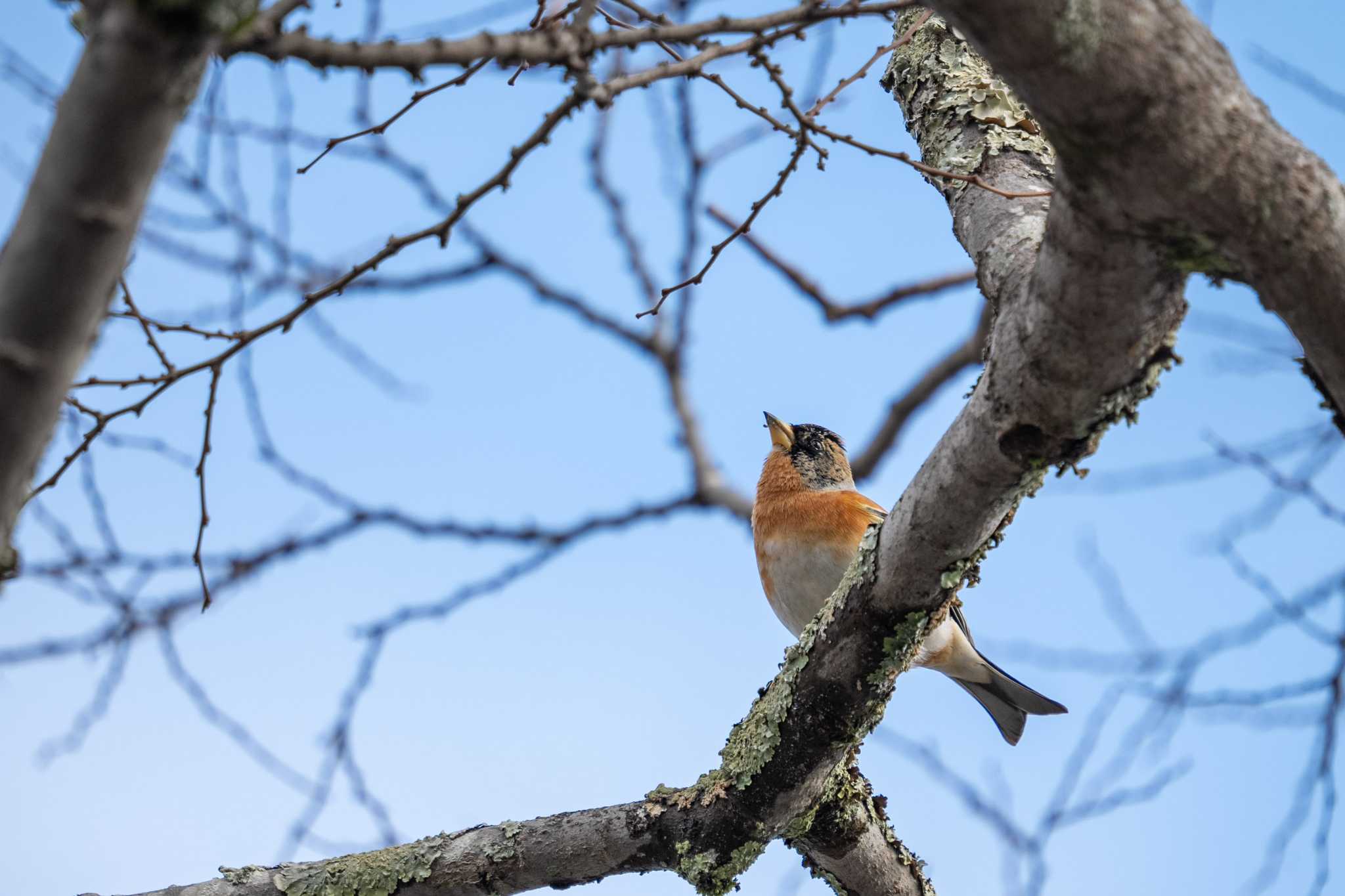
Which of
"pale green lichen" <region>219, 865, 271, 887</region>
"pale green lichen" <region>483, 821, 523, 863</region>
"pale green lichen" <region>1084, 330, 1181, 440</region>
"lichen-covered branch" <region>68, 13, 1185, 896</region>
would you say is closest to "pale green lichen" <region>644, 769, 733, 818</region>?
"lichen-covered branch" <region>68, 13, 1185, 896</region>

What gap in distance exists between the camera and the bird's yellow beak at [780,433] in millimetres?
5984

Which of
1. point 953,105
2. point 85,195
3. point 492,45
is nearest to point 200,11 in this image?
point 85,195

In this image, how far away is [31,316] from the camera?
4.04ft

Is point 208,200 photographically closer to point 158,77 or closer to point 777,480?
point 777,480

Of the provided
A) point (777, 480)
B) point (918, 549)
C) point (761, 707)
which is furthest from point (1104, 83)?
point (777, 480)

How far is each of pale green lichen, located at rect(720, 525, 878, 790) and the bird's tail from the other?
2013mm

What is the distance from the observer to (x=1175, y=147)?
1.84 m

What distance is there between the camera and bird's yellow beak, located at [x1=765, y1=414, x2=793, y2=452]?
598cm

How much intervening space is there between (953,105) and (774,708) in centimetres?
232

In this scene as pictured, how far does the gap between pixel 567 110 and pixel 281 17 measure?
51 cm

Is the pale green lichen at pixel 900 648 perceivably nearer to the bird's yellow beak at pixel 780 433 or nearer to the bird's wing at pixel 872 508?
the bird's wing at pixel 872 508

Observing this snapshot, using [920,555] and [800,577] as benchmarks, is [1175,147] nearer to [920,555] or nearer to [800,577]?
[920,555]

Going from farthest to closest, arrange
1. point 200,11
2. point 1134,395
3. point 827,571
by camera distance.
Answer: point 827,571
point 1134,395
point 200,11

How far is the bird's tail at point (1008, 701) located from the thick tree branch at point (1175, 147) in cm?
324
